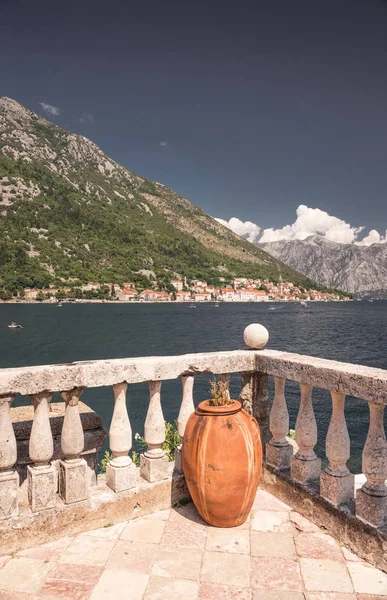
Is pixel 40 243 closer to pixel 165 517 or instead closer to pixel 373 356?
pixel 373 356

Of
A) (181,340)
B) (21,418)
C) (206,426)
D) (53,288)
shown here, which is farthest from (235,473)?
(53,288)

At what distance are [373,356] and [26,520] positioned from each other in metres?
50.9

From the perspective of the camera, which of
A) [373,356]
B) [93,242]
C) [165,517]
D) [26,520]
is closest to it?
[26,520]

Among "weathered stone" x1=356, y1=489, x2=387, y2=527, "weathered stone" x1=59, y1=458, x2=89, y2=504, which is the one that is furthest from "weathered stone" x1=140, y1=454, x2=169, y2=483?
"weathered stone" x1=356, y1=489, x2=387, y2=527

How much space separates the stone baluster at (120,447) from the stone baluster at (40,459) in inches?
23.4

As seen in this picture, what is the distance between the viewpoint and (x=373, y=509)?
3.30m

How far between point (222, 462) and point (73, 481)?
1394 mm

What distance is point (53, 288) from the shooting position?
147 m

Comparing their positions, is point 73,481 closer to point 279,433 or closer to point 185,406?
point 185,406

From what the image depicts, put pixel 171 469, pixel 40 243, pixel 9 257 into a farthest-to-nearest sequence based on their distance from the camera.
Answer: pixel 40 243
pixel 9 257
pixel 171 469

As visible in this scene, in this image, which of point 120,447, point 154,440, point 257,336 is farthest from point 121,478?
point 257,336

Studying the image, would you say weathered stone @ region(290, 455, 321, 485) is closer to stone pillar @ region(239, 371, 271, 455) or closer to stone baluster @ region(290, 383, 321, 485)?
stone baluster @ region(290, 383, 321, 485)

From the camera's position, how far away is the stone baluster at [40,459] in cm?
348

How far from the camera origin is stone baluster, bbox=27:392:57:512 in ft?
11.4
